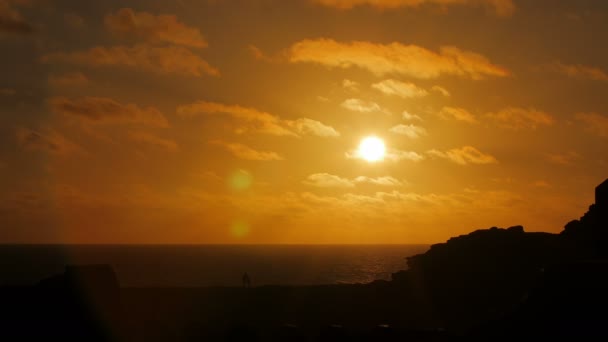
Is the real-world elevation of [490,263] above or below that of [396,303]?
above

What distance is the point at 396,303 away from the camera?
32.9 metres

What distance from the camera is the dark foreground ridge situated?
17.2 metres

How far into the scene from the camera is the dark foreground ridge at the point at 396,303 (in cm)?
1725

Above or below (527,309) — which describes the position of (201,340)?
below

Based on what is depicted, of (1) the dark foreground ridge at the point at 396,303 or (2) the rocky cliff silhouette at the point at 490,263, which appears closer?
(1) the dark foreground ridge at the point at 396,303

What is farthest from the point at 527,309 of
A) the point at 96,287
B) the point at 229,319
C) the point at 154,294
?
the point at 154,294

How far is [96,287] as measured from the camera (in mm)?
24797

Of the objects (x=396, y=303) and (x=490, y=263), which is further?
(x=490, y=263)

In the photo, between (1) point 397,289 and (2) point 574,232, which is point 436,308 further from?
(2) point 574,232

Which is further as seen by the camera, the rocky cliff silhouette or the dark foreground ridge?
the rocky cliff silhouette

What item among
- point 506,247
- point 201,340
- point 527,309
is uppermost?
point 506,247

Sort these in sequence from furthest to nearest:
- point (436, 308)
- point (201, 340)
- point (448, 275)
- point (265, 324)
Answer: point (448, 275) < point (436, 308) < point (265, 324) < point (201, 340)

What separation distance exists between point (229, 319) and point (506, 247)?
53.9 ft

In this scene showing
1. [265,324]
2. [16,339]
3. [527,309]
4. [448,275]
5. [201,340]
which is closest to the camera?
[527,309]
